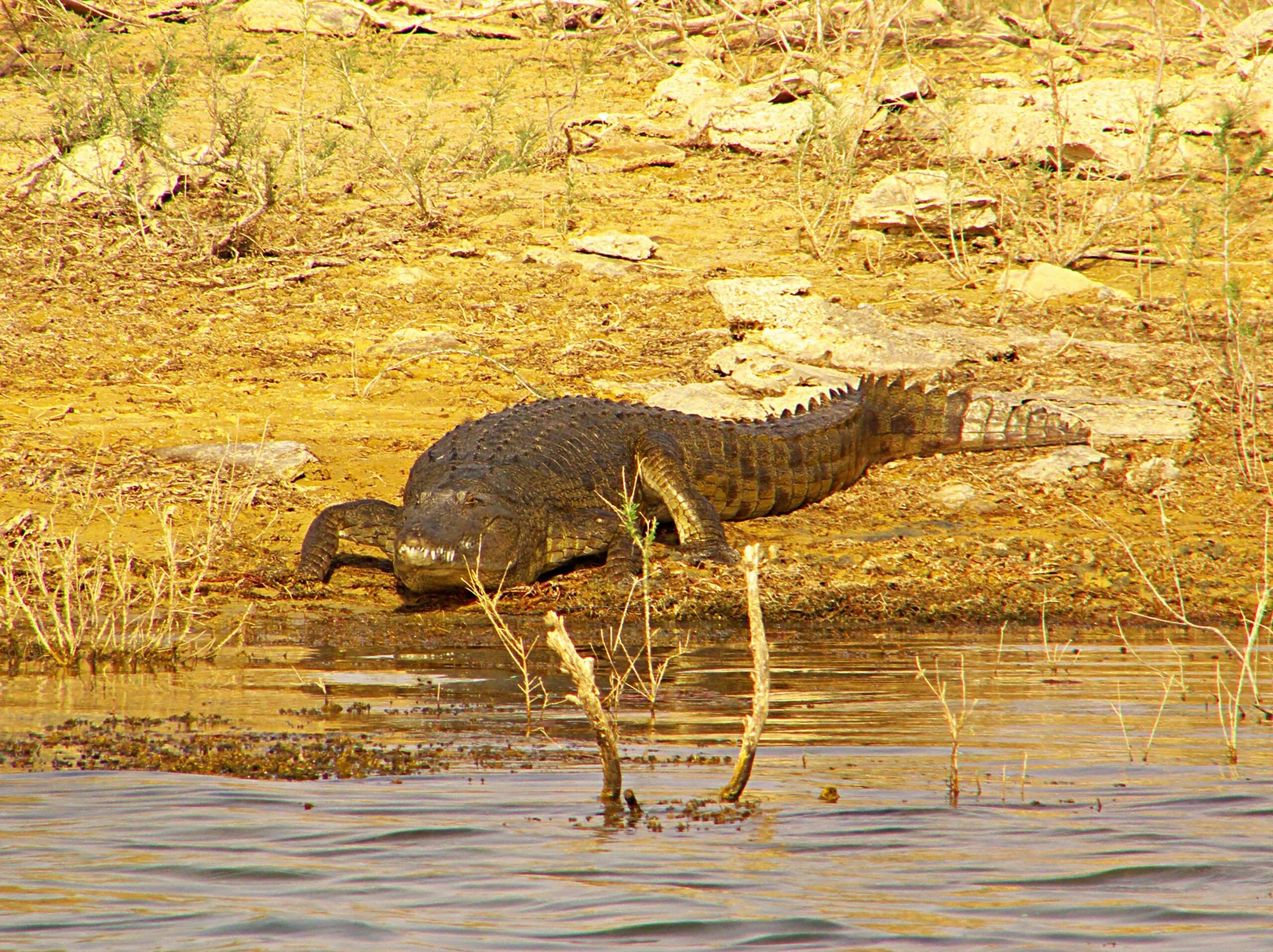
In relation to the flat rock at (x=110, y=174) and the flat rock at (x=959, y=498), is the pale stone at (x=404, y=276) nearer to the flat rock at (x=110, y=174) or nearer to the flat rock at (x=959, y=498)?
the flat rock at (x=110, y=174)

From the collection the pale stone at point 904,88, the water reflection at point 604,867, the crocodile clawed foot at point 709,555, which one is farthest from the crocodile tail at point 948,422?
the pale stone at point 904,88

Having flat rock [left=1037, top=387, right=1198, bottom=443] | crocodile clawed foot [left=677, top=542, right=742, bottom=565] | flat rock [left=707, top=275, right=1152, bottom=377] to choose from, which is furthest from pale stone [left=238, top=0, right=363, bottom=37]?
crocodile clawed foot [left=677, top=542, right=742, bottom=565]

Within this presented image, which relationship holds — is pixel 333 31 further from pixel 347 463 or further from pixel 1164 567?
pixel 1164 567

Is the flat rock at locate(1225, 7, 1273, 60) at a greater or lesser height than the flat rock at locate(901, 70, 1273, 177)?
greater

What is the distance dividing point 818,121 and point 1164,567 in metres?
8.40

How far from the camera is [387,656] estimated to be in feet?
18.0

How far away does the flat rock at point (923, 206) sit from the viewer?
42.1 ft

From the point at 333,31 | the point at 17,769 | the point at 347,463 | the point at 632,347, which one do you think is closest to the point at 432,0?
the point at 333,31

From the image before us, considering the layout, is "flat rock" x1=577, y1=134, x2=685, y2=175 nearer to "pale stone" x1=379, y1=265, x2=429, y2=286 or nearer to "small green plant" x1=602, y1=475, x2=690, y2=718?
"pale stone" x1=379, y1=265, x2=429, y2=286

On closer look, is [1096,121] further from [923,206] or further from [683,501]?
[683,501]

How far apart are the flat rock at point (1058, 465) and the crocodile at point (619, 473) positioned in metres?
0.17

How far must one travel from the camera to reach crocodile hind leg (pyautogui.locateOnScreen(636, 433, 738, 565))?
7492 millimetres

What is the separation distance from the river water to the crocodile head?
6.99 feet

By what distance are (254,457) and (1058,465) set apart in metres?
5.13
